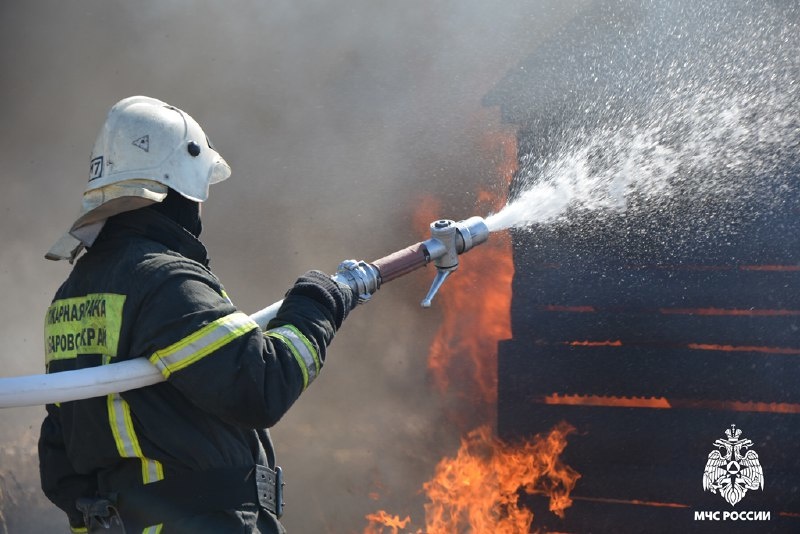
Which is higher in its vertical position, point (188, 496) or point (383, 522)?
point (383, 522)

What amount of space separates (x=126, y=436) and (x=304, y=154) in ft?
10.5

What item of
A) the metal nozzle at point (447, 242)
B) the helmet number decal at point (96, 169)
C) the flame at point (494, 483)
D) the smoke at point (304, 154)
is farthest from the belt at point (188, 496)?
the smoke at point (304, 154)

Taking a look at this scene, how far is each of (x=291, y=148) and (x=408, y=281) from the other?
3.64ft

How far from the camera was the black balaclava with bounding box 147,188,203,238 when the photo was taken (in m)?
2.79

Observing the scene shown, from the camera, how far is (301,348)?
2523 mm

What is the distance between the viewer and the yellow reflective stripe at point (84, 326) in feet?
8.27

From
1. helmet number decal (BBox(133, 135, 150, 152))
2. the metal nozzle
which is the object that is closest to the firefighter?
helmet number decal (BBox(133, 135, 150, 152))

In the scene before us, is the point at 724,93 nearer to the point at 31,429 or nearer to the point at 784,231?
the point at 784,231

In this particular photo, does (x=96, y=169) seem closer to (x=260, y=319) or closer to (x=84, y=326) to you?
(x=84, y=326)

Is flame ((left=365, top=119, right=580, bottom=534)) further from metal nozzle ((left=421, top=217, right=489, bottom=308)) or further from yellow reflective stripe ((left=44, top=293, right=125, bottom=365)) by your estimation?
yellow reflective stripe ((left=44, top=293, right=125, bottom=365))

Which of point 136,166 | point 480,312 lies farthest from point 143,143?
point 480,312

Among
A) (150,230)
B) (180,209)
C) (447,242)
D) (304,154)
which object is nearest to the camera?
(150,230)

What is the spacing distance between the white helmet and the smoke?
2534 mm

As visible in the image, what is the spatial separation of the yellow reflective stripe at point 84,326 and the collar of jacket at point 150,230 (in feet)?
0.67
